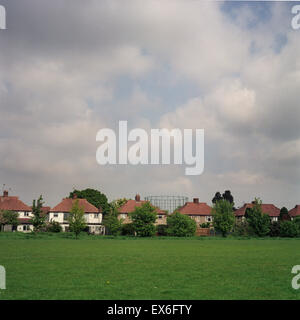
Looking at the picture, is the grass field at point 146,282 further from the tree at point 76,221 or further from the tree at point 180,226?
the tree at point 180,226

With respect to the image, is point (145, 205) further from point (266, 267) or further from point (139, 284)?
point (139, 284)

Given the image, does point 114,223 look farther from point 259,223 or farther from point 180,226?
point 259,223

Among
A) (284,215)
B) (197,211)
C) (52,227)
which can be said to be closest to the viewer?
(52,227)

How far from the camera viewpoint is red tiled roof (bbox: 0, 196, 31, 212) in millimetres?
95750

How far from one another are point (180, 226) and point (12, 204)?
51.1 m

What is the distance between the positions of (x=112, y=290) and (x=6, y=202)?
92809 mm

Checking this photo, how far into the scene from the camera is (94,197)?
11019 cm

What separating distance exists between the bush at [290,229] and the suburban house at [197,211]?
29.8 metres

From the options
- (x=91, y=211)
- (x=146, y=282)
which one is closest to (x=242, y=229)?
(x=91, y=211)

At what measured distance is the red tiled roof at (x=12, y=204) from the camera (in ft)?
314

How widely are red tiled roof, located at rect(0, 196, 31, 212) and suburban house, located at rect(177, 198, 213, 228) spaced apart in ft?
137

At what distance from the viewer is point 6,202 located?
318 ft
